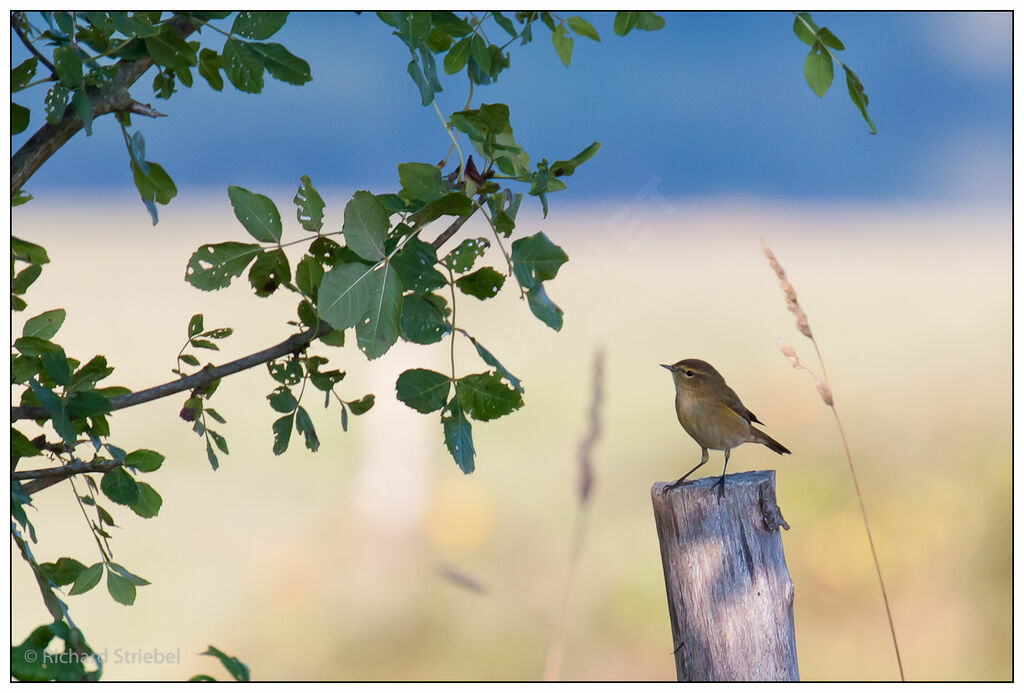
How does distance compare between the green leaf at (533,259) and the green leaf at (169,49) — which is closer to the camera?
the green leaf at (533,259)

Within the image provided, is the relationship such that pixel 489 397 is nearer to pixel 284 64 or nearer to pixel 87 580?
pixel 284 64

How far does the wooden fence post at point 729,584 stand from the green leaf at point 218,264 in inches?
40.9

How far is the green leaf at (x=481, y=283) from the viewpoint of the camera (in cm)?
137

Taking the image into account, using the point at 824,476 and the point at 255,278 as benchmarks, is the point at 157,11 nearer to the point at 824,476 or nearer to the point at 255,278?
the point at 255,278

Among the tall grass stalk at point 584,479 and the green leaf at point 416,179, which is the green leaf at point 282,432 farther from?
the tall grass stalk at point 584,479

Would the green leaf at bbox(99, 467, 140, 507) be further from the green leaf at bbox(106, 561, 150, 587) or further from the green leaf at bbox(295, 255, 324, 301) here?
the green leaf at bbox(295, 255, 324, 301)

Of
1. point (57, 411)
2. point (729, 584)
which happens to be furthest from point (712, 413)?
point (57, 411)

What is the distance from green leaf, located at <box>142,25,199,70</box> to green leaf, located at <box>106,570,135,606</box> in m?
0.83

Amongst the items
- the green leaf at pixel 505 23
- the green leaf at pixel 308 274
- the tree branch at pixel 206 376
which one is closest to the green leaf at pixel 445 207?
the green leaf at pixel 308 274

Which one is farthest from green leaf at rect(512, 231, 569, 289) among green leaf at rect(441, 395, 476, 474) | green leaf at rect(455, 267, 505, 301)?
green leaf at rect(441, 395, 476, 474)

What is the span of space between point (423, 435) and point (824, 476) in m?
2.30

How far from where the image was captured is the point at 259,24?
1399 mm

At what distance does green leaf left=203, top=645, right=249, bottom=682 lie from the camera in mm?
1080

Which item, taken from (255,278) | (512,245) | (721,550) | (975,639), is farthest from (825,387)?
(975,639)
